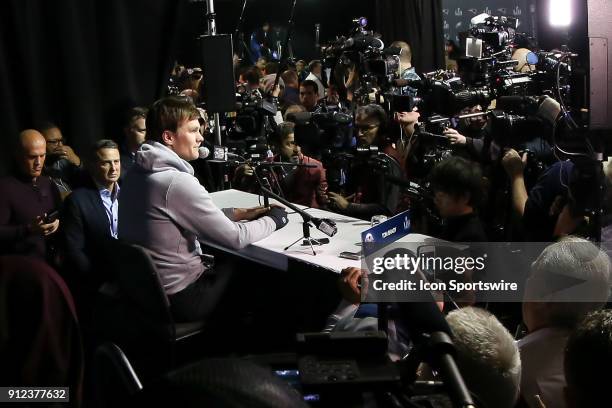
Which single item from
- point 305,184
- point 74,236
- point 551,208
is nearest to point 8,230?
point 74,236

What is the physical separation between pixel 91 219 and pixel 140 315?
80 cm

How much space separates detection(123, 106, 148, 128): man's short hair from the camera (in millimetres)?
2881

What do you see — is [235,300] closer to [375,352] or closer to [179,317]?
[179,317]

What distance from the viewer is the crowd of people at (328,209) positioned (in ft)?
4.74

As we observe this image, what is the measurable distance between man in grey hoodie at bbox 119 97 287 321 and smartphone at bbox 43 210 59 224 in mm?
508

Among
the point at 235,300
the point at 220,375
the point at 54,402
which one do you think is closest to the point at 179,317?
the point at 235,300

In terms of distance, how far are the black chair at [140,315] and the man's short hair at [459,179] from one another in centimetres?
116

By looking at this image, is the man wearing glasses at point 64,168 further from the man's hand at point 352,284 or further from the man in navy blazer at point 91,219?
the man's hand at point 352,284

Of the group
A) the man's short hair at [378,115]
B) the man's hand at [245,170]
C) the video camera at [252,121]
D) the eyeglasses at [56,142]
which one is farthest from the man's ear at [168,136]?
the video camera at [252,121]

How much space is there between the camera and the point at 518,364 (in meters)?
1.41

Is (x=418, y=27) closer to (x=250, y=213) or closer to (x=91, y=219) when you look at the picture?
(x=250, y=213)

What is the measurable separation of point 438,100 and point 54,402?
2.92m

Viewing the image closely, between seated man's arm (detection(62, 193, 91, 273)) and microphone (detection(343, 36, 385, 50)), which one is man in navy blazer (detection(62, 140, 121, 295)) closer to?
seated man's arm (detection(62, 193, 91, 273))

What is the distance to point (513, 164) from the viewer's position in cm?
345
